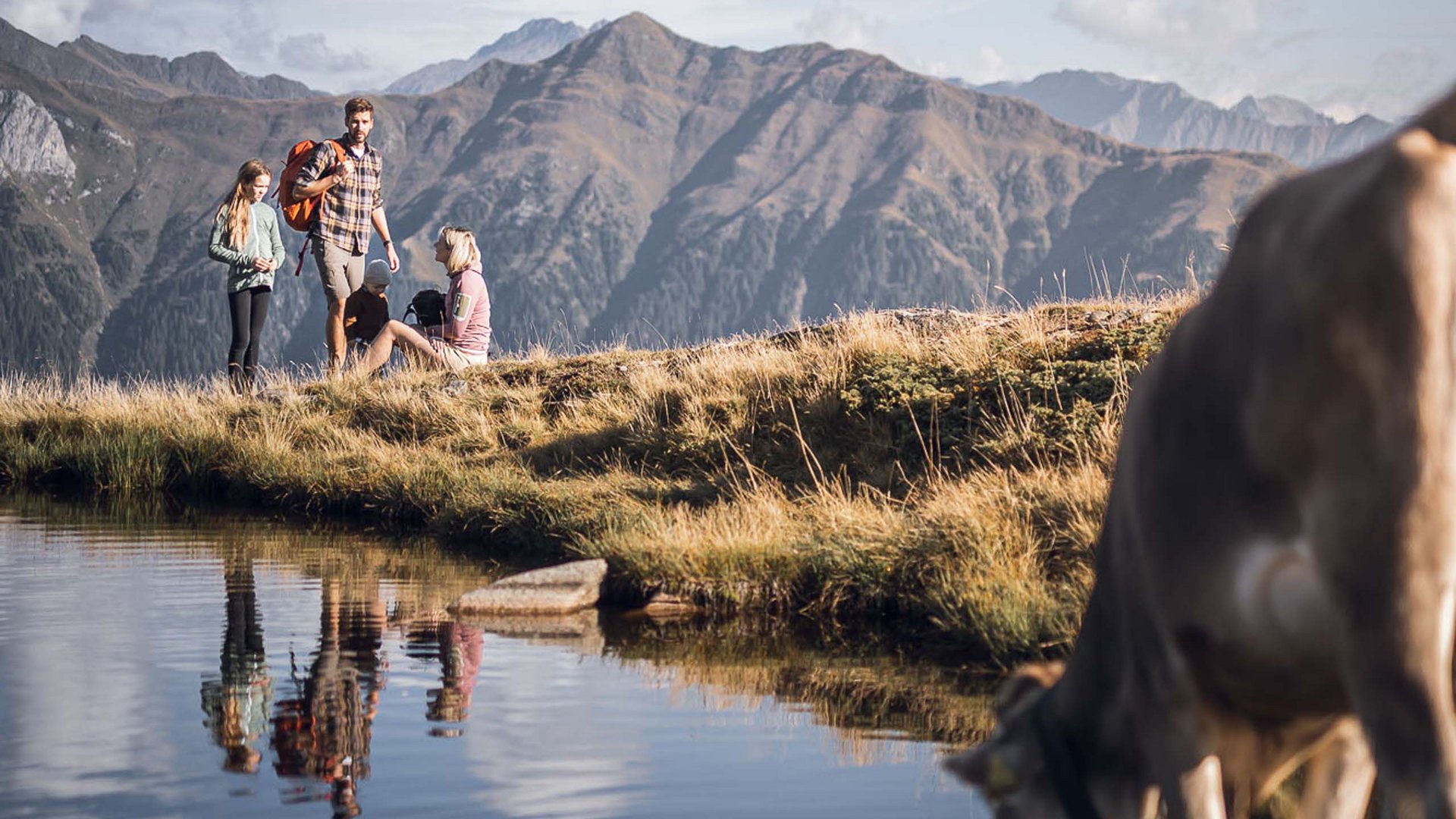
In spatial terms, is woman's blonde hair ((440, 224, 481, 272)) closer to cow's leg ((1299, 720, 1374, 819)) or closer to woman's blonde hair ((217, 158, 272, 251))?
woman's blonde hair ((217, 158, 272, 251))

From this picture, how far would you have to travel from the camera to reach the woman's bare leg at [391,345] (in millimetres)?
15977

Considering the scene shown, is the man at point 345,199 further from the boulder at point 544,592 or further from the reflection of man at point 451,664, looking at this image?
the reflection of man at point 451,664

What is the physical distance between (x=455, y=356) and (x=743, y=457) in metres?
6.27

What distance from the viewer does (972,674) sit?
6.54 meters

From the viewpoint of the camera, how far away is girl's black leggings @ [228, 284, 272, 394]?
601 inches

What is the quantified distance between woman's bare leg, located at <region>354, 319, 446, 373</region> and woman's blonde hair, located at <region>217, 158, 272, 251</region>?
1.73 metres

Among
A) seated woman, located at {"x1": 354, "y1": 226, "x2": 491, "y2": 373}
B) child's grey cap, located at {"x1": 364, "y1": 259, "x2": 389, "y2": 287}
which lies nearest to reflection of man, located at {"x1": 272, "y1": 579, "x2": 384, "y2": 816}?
seated woman, located at {"x1": 354, "y1": 226, "x2": 491, "y2": 373}

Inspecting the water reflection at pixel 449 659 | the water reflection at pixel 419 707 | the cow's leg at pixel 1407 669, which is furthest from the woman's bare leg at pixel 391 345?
the cow's leg at pixel 1407 669

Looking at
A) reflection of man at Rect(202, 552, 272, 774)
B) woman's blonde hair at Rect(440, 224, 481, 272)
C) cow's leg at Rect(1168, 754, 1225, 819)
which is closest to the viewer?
cow's leg at Rect(1168, 754, 1225, 819)

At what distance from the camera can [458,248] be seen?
49.6 ft

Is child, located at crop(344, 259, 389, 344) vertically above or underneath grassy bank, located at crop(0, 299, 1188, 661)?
above

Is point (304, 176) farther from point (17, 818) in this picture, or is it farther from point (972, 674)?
point (17, 818)

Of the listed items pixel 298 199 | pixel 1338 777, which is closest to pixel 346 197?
pixel 298 199

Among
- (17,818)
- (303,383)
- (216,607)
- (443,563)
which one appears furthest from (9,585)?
(303,383)
